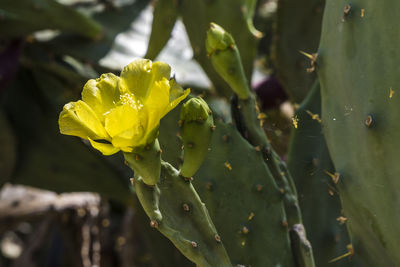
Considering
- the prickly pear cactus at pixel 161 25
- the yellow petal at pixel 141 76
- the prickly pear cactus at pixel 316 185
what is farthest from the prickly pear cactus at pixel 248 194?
the prickly pear cactus at pixel 161 25

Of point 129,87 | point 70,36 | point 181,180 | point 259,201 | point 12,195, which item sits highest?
point 129,87

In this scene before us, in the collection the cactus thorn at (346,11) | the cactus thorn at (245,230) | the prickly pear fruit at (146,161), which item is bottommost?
the cactus thorn at (245,230)

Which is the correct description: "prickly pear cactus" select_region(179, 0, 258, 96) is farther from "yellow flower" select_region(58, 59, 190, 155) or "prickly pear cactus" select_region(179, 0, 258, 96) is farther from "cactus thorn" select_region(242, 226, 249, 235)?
"yellow flower" select_region(58, 59, 190, 155)

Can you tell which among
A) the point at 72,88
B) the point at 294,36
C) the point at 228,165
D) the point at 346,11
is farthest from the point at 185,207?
the point at 72,88

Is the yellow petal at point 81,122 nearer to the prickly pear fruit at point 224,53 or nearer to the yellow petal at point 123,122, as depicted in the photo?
the yellow petal at point 123,122

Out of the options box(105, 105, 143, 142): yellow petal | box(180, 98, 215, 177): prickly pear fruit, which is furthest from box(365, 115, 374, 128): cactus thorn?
box(105, 105, 143, 142): yellow petal

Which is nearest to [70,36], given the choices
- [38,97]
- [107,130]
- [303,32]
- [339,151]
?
[38,97]

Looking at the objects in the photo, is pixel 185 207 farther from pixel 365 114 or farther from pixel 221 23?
pixel 221 23

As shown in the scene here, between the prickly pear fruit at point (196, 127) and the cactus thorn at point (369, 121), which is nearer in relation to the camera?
the prickly pear fruit at point (196, 127)

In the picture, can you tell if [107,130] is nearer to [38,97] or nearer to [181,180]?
[181,180]
